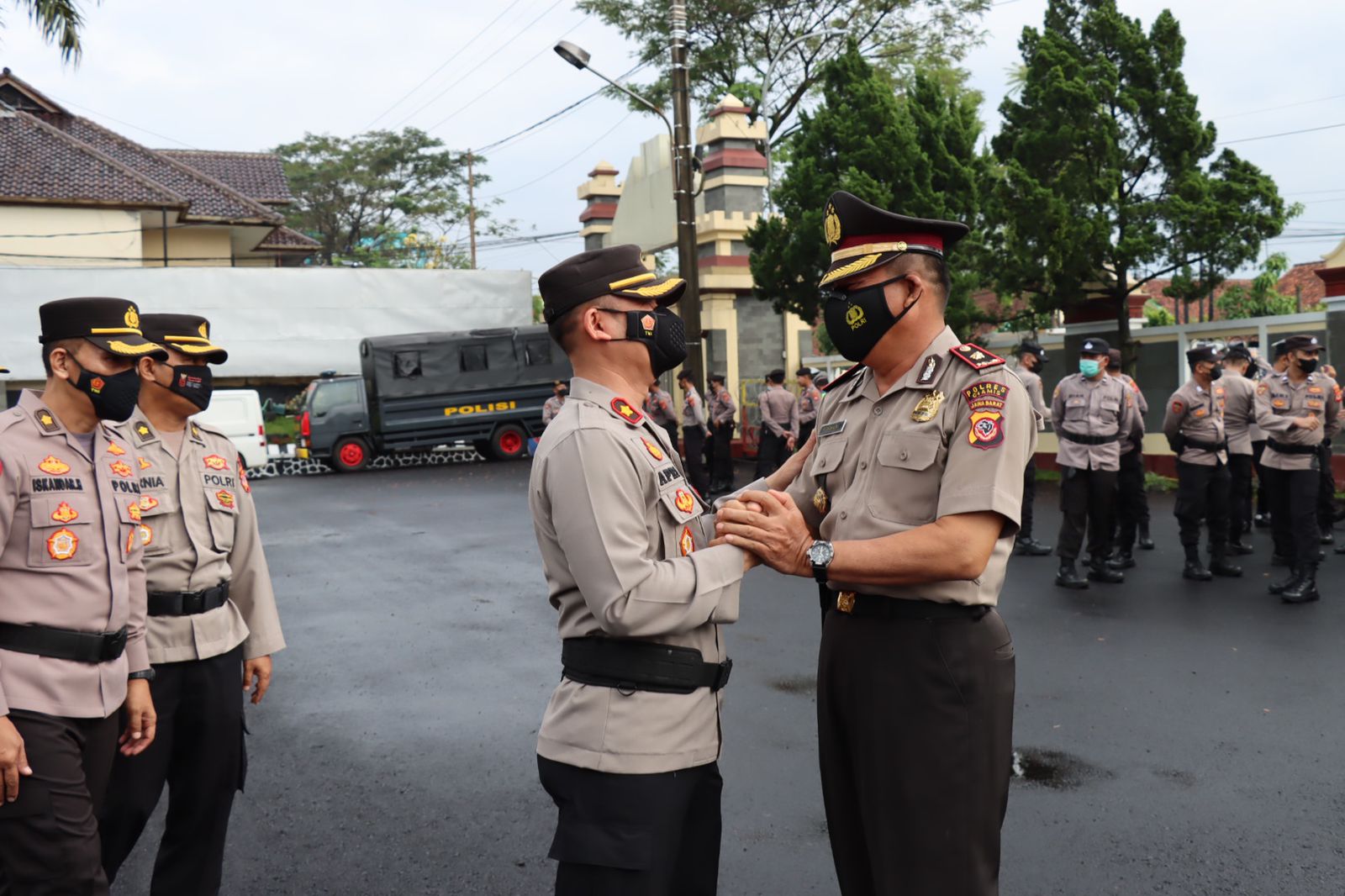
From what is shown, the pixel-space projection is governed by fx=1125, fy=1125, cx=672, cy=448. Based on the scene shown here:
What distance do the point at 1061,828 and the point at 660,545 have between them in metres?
2.55

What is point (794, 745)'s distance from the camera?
5.23m

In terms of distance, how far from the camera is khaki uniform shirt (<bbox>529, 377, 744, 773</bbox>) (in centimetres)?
235

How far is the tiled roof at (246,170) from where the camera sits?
38.8 meters

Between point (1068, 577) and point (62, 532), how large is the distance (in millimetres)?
7432

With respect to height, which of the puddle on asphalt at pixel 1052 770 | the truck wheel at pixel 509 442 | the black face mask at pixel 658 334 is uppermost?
the black face mask at pixel 658 334

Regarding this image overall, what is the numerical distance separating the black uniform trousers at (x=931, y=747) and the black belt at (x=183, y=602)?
6.85 ft

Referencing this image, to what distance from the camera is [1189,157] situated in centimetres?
1427

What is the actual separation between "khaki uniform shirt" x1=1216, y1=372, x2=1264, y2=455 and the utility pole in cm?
816

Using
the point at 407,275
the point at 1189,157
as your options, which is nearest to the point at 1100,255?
the point at 1189,157

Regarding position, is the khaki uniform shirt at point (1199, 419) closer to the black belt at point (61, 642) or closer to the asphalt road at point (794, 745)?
the asphalt road at point (794, 745)

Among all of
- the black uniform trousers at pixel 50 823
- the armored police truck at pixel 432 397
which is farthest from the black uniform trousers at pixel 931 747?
the armored police truck at pixel 432 397

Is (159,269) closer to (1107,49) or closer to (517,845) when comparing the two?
(1107,49)

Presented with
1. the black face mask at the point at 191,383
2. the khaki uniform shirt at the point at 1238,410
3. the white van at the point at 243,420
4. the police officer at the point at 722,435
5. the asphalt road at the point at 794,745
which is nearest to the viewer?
the black face mask at the point at 191,383

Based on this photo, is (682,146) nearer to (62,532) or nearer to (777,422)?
(777,422)
